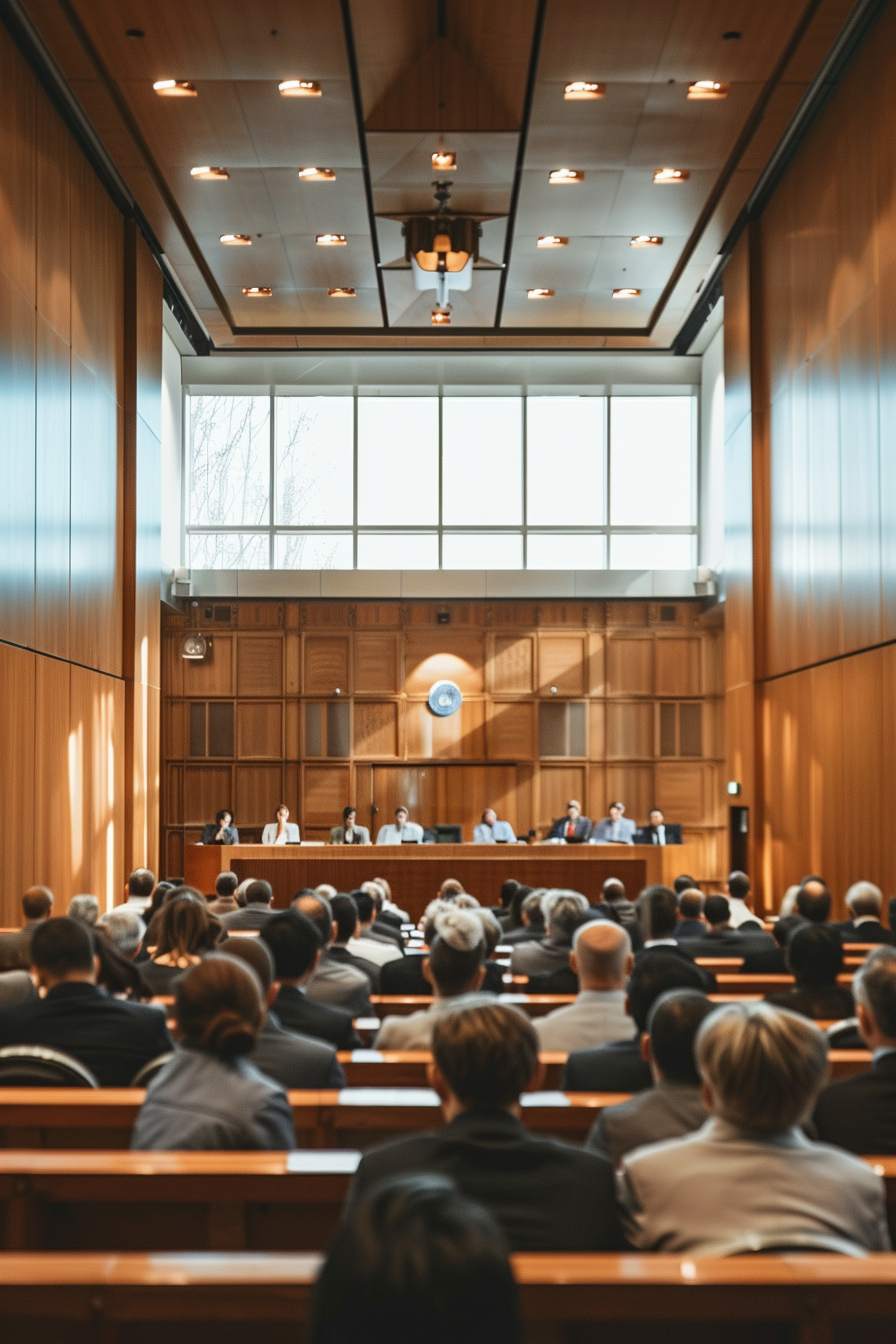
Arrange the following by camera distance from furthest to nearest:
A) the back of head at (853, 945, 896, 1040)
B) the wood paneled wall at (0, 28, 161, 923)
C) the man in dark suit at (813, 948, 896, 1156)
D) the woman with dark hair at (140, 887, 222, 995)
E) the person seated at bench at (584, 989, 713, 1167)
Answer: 1. the wood paneled wall at (0, 28, 161, 923)
2. the woman with dark hair at (140, 887, 222, 995)
3. the back of head at (853, 945, 896, 1040)
4. the man in dark suit at (813, 948, 896, 1156)
5. the person seated at bench at (584, 989, 713, 1167)

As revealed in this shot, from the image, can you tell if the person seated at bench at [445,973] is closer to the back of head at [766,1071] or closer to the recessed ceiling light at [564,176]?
the back of head at [766,1071]

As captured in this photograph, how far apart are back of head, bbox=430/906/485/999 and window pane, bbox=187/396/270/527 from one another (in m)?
14.6

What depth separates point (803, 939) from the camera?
413 cm

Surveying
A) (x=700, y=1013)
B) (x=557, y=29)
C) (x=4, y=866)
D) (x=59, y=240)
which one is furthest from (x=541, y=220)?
(x=700, y=1013)

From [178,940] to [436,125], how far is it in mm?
8189

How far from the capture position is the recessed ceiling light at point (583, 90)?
1048 centimetres

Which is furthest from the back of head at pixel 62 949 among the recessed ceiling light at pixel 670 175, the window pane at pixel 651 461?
the window pane at pixel 651 461

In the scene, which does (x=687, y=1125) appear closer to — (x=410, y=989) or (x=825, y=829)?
(x=410, y=989)

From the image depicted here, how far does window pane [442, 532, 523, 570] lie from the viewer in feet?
59.4

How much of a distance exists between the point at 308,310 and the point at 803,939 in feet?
43.5

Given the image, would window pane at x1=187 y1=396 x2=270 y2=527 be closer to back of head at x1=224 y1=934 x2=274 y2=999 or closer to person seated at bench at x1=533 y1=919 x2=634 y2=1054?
person seated at bench at x1=533 y1=919 x2=634 y2=1054

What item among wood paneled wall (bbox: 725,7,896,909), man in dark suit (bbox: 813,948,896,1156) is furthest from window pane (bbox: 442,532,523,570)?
man in dark suit (bbox: 813,948,896,1156)

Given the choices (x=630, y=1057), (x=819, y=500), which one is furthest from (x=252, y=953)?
(x=819, y=500)

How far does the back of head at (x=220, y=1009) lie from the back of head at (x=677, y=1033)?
83 cm
